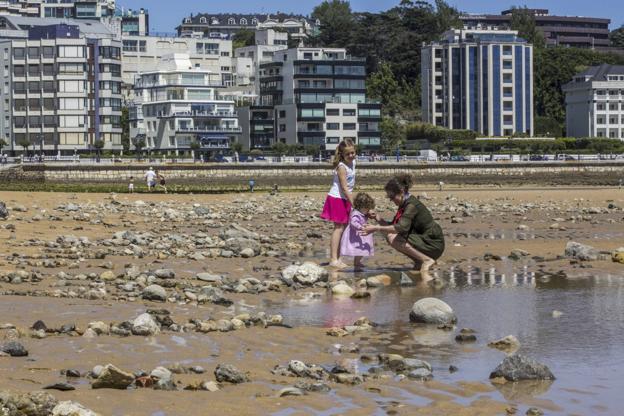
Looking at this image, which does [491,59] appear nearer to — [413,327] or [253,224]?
[253,224]

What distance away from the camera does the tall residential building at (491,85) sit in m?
130

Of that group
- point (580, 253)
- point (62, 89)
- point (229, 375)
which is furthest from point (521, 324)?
point (62, 89)

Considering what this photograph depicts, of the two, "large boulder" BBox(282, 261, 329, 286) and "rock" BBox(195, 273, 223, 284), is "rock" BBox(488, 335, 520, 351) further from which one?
"rock" BBox(195, 273, 223, 284)

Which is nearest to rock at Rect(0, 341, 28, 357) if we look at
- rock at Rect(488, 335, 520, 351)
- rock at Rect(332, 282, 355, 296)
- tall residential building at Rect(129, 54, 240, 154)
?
rock at Rect(488, 335, 520, 351)

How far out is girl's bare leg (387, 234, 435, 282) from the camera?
15406 mm

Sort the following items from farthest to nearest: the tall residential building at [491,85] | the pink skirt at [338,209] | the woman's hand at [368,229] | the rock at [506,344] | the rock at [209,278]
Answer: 1. the tall residential building at [491,85]
2. the pink skirt at [338,209]
3. the woman's hand at [368,229]
4. the rock at [209,278]
5. the rock at [506,344]

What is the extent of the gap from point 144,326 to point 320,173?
6971cm

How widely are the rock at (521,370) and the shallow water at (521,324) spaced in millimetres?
108

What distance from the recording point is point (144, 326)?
9.78 m

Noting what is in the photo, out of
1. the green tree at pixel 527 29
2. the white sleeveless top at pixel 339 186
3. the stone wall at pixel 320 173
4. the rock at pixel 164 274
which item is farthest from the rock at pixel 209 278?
the green tree at pixel 527 29

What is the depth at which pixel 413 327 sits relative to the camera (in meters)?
10.8

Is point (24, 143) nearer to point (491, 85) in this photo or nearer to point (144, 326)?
point (491, 85)

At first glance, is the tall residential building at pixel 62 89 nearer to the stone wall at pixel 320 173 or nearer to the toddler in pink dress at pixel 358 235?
the stone wall at pixel 320 173

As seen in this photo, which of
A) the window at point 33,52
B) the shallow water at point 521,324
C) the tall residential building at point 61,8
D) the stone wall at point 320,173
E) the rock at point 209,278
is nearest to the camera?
Result: the shallow water at point 521,324
